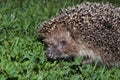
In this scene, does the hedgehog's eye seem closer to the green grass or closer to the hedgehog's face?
the hedgehog's face

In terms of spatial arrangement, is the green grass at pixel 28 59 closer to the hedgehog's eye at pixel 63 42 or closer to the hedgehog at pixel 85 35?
the hedgehog at pixel 85 35

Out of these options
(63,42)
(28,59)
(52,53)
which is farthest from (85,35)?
(28,59)

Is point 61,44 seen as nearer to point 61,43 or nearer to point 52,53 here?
point 61,43

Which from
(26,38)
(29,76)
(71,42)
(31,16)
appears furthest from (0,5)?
(29,76)

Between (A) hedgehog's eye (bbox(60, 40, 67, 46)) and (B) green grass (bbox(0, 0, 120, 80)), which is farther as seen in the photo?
(A) hedgehog's eye (bbox(60, 40, 67, 46))

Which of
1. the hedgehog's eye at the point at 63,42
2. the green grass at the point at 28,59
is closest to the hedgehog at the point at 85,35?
the hedgehog's eye at the point at 63,42

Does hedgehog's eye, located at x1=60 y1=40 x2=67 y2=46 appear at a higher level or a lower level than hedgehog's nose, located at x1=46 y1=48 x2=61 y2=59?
higher

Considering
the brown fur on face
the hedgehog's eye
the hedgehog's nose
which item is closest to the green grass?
the hedgehog's nose
